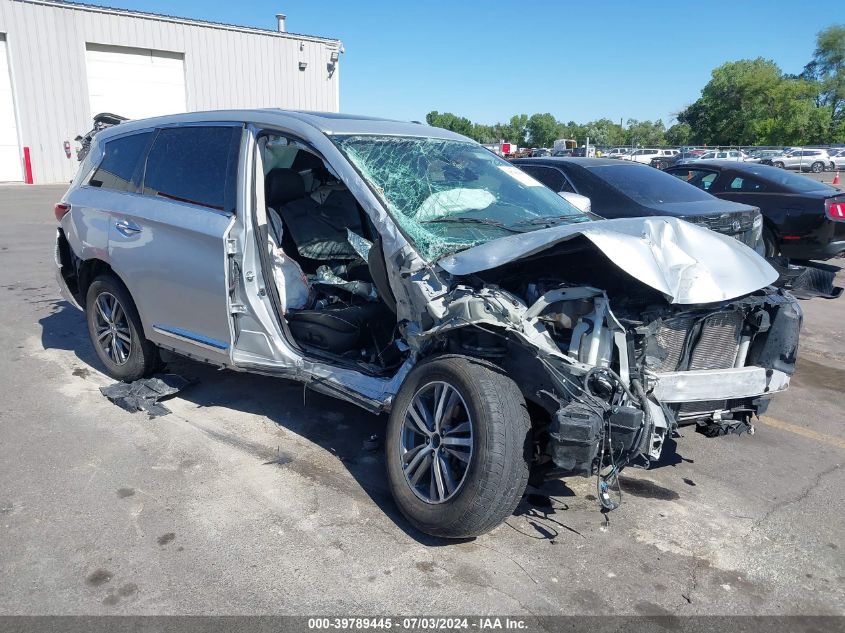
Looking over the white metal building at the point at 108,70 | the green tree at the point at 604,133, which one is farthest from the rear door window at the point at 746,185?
the green tree at the point at 604,133

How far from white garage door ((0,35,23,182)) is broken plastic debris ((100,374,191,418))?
24788 millimetres

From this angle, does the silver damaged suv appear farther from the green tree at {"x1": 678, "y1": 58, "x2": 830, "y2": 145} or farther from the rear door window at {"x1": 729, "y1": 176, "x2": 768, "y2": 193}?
the green tree at {"x1": 678, "y1": 58, "x2": 830, "y2": 145}

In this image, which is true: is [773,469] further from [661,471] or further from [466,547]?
[466,547]

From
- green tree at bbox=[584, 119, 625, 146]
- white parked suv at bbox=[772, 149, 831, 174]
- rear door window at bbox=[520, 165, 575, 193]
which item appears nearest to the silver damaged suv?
rear door window at bbox=[520, 165, 575, 193]

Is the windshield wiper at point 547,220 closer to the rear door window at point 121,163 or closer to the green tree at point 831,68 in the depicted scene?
the rear door window at point 121,163

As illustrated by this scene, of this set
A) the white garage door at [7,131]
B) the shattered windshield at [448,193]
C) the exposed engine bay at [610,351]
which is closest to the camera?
the exposed engine bay at [610,351]

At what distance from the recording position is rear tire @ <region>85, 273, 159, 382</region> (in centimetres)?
499

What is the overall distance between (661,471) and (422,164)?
240 centimetres

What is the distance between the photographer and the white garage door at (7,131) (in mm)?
24312

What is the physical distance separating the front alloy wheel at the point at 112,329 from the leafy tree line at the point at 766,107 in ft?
184

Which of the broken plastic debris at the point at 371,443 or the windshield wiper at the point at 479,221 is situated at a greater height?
the windshield wiper at the point at 479,221

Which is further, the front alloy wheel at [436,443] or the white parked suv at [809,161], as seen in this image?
the white parked suv at [809,161]

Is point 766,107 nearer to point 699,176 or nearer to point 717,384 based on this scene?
point 699,176

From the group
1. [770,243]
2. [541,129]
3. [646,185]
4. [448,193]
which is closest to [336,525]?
[448,193]
